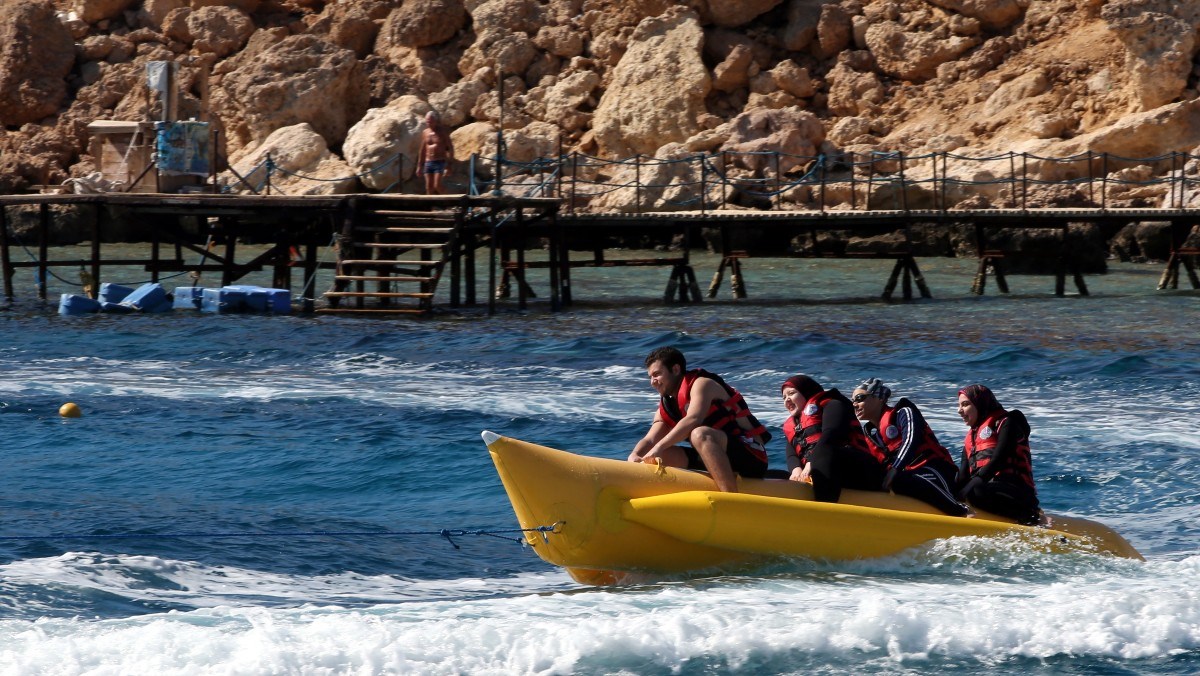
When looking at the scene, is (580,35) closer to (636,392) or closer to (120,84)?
(120,84)

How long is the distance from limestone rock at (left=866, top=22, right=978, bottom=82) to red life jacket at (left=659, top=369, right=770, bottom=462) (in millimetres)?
31884

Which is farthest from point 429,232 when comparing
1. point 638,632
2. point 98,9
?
point 98,9

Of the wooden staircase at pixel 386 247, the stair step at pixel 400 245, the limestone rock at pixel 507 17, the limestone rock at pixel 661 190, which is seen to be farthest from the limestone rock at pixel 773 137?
the stair step at pixel 400 245

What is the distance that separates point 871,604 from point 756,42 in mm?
34176

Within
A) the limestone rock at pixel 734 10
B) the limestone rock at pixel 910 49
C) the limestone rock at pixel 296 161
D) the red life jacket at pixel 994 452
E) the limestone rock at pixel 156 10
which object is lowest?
the red life jacket at pixel 994 452

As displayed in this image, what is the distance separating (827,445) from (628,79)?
31848 millimetres

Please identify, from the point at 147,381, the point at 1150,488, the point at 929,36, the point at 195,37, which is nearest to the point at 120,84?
the point at 195,37

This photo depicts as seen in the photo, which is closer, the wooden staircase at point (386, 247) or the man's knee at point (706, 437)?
the man's knee at point (706, 437)

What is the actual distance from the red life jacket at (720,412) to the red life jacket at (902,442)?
2.20 feet

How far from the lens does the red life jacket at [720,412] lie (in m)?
7.71

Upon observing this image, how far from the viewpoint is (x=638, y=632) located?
6605mm

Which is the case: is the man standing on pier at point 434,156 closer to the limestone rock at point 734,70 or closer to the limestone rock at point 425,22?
the limestone rock at point 734,70

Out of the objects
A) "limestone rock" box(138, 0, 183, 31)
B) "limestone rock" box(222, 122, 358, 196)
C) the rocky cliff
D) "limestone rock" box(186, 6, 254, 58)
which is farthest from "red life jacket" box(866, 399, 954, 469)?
"limestone rock" box(138, 0, 183, 31)

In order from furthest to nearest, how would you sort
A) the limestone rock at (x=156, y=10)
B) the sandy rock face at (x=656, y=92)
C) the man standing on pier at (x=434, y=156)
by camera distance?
the limestone rock at (x=156, y=10), the sandy rock face at (x=656, y=92), the man standing on pier at (x=434, y=156)
